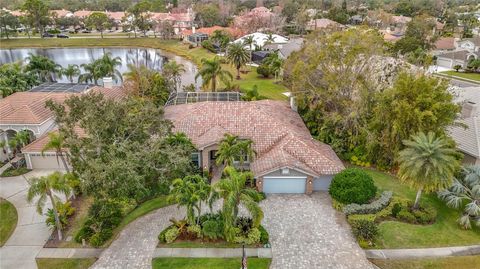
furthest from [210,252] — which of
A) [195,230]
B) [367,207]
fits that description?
[367,207]

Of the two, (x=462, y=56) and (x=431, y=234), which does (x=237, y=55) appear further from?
(x=462, y=56)

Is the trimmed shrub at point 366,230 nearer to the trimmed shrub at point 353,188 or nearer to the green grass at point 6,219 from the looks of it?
the trimmed shrub at point 353,188

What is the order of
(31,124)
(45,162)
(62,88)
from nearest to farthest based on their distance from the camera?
(45,162)
(31,124)
(62,88)

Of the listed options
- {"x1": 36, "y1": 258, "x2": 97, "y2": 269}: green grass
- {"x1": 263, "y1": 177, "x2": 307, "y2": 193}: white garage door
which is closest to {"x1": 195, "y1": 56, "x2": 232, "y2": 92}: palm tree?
{"x1": 263, "y1": 177, "x2": 307, "y2": 193}: white garage door

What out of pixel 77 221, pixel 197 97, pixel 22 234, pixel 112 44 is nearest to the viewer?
pixel 22 234

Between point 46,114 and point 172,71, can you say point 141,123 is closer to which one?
point 46,114

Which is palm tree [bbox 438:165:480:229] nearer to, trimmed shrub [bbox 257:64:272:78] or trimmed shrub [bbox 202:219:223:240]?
trimmed shrub [bbox 202:219:223:240]
